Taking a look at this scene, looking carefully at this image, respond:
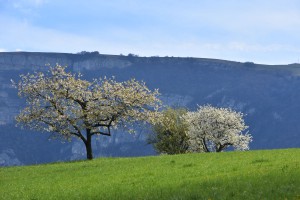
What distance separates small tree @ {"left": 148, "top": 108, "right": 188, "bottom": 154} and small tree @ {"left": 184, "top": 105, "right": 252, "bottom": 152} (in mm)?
1718

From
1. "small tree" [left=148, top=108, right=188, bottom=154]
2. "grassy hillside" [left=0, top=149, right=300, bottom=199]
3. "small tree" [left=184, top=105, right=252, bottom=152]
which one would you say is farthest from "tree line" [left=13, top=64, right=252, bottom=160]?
"small tree" [left=184, top=105, right=252, bottom=152]

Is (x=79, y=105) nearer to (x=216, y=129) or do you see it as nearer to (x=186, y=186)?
(x=186, y=186)

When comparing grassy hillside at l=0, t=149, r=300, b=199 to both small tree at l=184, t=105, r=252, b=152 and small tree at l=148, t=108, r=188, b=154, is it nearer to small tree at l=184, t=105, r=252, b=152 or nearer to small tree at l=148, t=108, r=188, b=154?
small tree at l=184, t=105, r=252, b=152

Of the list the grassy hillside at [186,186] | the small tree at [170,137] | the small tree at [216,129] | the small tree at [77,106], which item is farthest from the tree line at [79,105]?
the small tree at [216,129]

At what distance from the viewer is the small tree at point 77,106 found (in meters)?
60.8

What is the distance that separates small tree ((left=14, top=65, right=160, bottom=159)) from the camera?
199ft

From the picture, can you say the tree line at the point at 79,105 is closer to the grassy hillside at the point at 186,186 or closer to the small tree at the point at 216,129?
the grassy hillside at the point at 186,186

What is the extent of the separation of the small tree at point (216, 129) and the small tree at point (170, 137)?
1718 mm

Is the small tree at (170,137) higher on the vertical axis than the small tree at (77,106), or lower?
lower

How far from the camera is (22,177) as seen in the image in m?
41.0

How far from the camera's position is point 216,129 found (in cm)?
10012

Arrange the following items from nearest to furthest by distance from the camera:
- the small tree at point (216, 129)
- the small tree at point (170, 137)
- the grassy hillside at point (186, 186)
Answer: the grassy hillside at point (186, 186) < the small tree at point (216, 129) < the small tree at point (170, 137)

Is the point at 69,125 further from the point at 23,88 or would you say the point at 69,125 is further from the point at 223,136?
the point at 223,136

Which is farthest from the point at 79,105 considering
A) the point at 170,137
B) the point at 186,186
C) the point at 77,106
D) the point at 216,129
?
the point at 216,129
